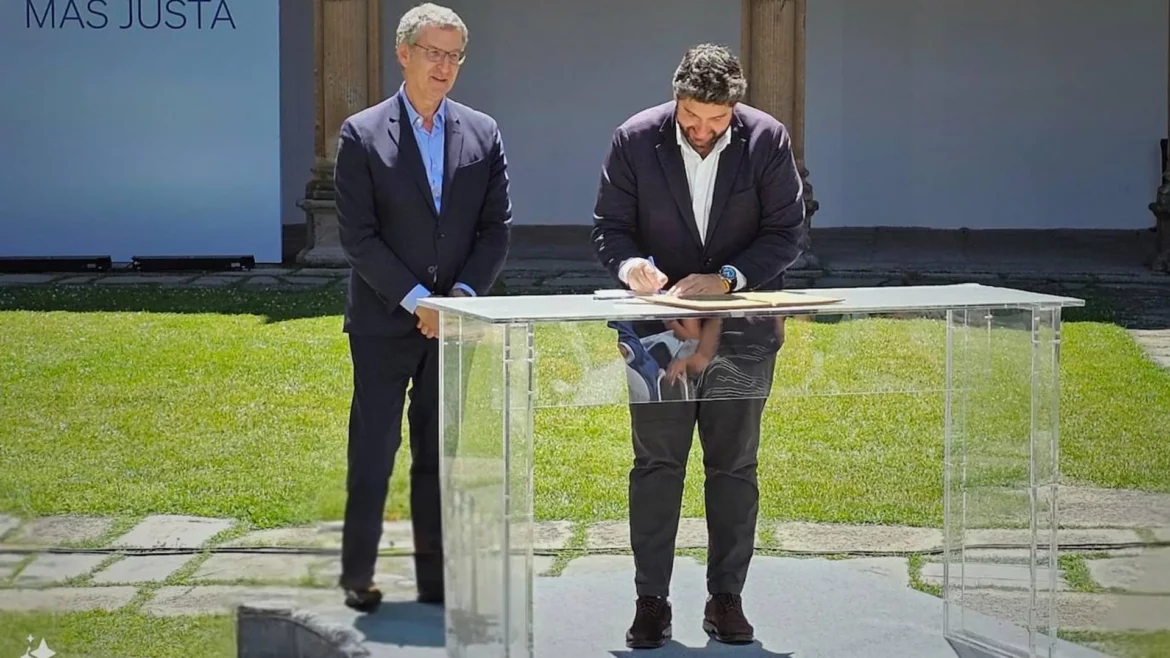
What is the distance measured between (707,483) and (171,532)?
218 cm

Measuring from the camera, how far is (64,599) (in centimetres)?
493

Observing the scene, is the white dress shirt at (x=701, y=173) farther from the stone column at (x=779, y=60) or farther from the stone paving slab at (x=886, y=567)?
the stone column at (x=779, y=60)

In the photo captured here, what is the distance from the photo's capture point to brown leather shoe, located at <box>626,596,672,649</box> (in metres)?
4.51

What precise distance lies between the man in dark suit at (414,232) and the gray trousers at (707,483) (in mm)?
607

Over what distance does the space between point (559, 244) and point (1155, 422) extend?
778 cm

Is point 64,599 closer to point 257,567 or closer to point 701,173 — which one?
point 257,567

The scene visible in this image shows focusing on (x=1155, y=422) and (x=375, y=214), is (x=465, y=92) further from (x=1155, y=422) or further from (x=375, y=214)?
(x=375, y=214)

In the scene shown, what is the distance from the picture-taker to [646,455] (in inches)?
177

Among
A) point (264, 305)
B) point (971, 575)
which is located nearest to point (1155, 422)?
point (971, 575)

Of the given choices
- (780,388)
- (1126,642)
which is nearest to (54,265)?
(780,388)

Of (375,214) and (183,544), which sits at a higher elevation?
(375,214)

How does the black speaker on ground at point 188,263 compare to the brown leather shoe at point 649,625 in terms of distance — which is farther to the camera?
the black speaker on ground at point 188,263

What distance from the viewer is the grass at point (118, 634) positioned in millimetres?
4500

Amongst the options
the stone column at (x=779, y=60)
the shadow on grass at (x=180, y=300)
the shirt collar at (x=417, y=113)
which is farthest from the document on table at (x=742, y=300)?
the stone column at (x=779, y=60)
